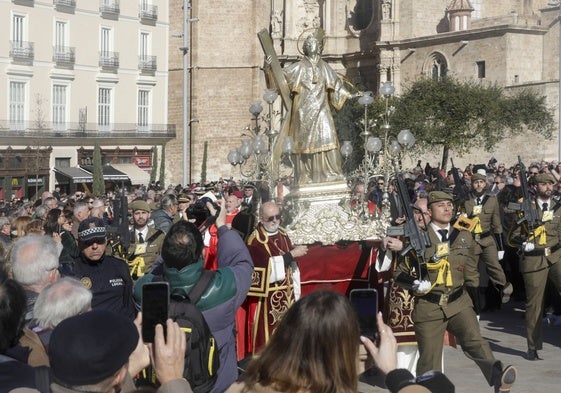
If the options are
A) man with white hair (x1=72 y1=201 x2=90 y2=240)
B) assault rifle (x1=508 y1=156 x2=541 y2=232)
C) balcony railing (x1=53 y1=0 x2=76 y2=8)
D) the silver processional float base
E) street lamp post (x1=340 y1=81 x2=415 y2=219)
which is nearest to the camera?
assault rifle (x1=508 y1=156 x2=541 y2=232)

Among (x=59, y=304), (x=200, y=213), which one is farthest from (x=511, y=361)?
(x=59, y=304)

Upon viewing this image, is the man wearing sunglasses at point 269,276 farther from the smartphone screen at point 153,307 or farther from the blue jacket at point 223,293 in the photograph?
the smartphone screen at point 153,307

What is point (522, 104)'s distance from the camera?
1785 inches

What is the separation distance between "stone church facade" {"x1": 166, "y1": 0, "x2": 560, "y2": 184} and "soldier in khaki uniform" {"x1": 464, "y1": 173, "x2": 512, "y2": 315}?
108 ft

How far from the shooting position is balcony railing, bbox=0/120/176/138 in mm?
42500

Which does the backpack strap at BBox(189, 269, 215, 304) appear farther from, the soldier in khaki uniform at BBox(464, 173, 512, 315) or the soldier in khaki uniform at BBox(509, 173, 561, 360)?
the soldier in khaki uniform at BBox(509, 173, 561, 360)

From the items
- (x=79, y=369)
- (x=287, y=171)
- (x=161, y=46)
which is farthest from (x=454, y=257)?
(x=161, y=46)

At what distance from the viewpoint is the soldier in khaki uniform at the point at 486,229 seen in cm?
1196

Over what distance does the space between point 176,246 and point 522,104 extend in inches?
1602

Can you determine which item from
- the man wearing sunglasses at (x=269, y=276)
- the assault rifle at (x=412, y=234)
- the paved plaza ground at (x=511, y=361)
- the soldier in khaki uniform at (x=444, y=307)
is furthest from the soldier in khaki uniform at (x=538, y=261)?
the assault rifle at (x=412, y=234)

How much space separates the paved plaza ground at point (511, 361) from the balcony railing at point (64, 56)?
105 ft

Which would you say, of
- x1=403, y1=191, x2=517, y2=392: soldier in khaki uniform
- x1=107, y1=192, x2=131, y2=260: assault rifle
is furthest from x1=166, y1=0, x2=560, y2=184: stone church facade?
x1=403, y1=191, x2=517, y2=392: soldier in khaki uniform

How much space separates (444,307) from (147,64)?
40.5 meters

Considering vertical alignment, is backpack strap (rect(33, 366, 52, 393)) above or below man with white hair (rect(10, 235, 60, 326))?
below
